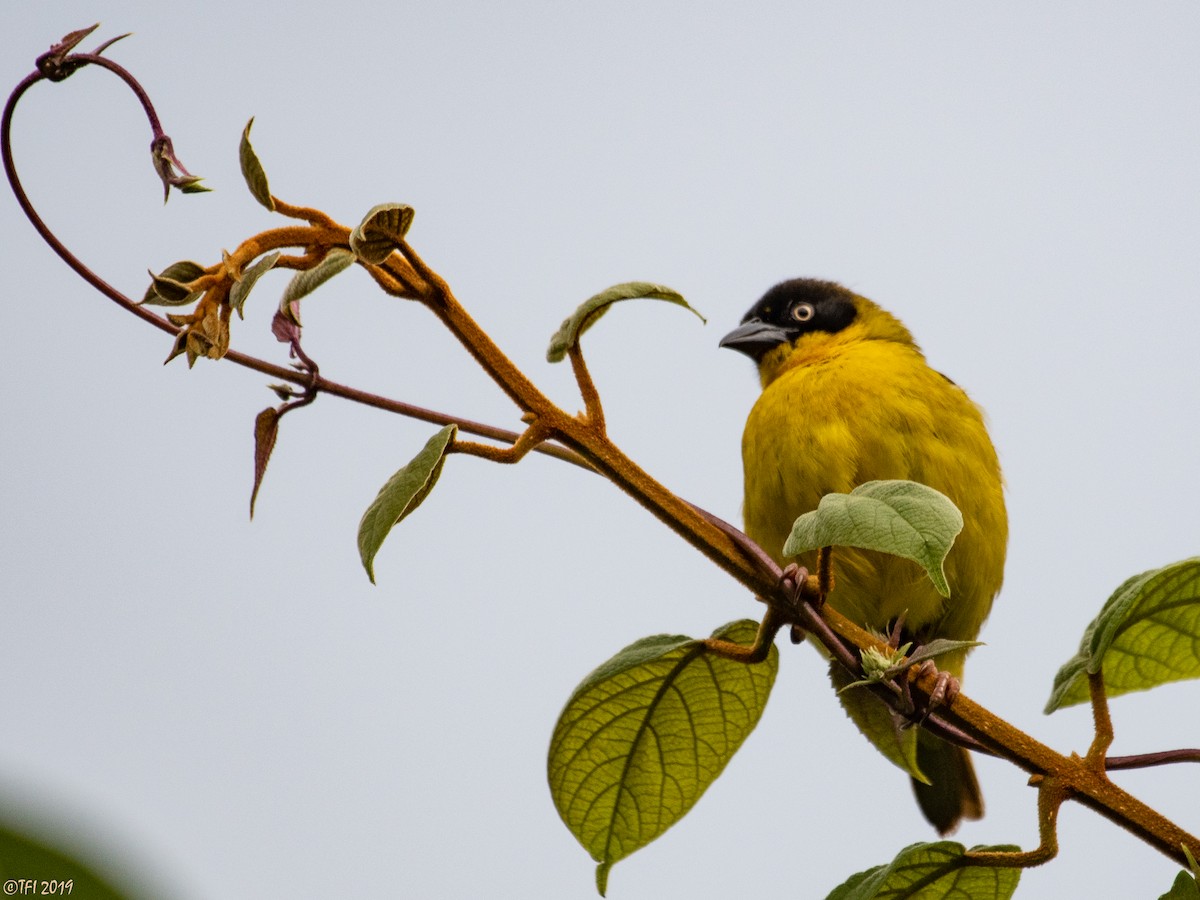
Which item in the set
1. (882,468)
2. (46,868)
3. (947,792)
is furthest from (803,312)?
(46,868)

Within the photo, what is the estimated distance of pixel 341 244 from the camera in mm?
1279

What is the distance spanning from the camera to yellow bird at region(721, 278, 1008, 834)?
10.7 feet

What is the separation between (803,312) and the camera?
4602 millimetres

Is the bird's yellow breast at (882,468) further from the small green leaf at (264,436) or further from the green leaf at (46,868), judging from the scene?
the green leaf at (46,868)

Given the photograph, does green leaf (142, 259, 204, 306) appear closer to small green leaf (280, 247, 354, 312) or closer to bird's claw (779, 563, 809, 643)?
small green leaf (280, 247, 354, 312)

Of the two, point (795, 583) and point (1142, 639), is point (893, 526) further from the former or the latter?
point (1142, 639)

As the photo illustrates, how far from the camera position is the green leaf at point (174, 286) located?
3.97 feet

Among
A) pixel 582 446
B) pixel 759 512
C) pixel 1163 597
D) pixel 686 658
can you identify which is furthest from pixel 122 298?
pixel 759 512

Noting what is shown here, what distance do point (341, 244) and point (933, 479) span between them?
2286 millimetres

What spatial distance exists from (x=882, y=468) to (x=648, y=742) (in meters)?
1.78

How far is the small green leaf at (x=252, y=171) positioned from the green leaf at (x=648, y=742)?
2.17 ft

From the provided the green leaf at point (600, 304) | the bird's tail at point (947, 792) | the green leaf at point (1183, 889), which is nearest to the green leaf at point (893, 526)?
the green leaf at point (600, 304)

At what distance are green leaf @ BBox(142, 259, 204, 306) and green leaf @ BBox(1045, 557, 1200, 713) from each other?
3.32 feet

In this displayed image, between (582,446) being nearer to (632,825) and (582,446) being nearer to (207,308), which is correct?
(207,308)
